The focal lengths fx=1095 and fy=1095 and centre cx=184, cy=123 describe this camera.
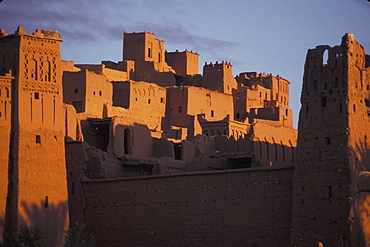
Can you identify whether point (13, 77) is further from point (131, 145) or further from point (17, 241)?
point (131, 145)

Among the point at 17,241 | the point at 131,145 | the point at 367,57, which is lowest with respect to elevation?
the point at 17,241

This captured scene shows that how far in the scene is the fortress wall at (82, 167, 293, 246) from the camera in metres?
38.7

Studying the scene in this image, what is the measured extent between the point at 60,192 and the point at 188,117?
82.3ft

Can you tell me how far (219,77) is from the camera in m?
70.7

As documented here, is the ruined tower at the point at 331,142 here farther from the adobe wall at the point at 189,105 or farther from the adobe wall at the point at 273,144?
the adobe wall at the point at 189,105

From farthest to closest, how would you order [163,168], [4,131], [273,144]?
[273,144]
[163,168]
[4,131]

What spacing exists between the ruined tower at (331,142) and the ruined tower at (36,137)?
361 inches

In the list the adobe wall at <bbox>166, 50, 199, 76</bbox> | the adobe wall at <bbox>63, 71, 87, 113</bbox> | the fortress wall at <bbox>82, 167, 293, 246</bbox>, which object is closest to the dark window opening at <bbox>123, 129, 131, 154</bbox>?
the fortress wall at <bbox>82, 167, 293, 246</bbox>

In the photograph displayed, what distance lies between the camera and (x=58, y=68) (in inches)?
1647

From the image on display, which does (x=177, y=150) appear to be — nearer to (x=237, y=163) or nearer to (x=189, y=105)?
(x=237, y=163)

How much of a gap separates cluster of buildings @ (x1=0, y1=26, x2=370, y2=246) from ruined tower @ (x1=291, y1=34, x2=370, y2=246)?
0.14 ft

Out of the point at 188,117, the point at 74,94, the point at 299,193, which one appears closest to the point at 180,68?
the point at 188,117

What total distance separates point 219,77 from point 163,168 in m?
25.1

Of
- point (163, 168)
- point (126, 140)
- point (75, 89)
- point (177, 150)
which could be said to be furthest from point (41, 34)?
point (75, 89)
